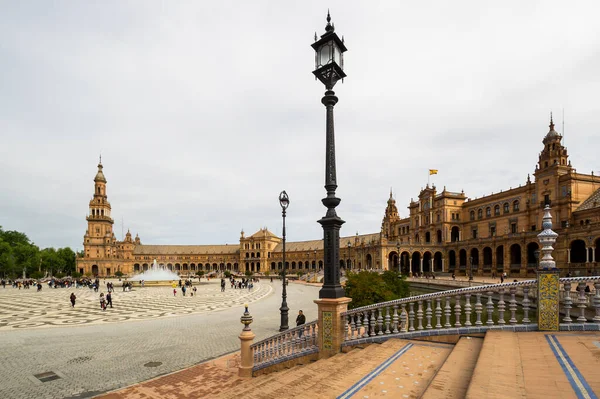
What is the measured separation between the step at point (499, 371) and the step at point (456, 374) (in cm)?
25

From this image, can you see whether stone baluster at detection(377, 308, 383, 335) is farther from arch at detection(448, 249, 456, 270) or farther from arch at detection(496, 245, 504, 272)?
arch at detection(448, 249, 456, 270)

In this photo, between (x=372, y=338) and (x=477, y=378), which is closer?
(x=477, y=378)

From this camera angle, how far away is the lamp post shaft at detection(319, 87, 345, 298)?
7508mm

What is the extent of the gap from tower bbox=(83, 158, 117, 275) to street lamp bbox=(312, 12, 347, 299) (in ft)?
367

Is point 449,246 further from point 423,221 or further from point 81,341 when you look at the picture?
point 81,341

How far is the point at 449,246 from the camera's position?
60.1 metres

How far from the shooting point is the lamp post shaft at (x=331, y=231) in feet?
24.6

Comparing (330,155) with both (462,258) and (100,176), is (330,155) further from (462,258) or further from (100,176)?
(100,176)

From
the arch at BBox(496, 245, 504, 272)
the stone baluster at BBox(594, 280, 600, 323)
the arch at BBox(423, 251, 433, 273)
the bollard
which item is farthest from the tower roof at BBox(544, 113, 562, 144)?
the bollard

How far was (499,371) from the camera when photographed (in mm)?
4156

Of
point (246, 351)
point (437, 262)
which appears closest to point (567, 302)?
point (246, 351)

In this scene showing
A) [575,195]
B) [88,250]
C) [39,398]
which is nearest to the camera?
[39,398]

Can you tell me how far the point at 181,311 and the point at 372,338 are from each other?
62.2 feet

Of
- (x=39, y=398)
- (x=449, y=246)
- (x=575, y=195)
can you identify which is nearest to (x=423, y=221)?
(x=449, y=246)
